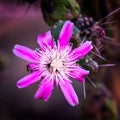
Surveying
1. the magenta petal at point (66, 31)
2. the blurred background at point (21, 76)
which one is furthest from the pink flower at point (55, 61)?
the blurred background at point (21, 76)

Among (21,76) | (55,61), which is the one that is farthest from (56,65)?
(21,76)

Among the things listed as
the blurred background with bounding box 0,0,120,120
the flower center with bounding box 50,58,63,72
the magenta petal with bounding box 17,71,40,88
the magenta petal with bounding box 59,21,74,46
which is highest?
the magenta petal with bounding box 59,21,74,46

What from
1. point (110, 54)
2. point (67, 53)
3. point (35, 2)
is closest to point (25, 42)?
point (110, 54)

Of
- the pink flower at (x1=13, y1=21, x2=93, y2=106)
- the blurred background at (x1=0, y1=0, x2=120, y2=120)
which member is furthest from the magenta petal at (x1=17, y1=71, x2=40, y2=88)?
the blurred background at (x1=0, y1=0, x2=120, y2=120)

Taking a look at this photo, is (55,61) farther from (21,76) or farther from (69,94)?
(21,76)

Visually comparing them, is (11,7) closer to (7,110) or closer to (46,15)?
(7,110)

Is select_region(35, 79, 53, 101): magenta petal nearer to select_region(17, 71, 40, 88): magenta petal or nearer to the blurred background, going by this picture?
select_region(17, 71, 40, 88): magenta petal

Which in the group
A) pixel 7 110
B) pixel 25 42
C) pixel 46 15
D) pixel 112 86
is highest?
pixel 46 15
